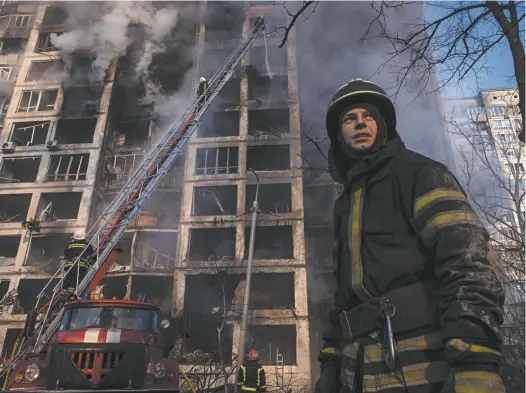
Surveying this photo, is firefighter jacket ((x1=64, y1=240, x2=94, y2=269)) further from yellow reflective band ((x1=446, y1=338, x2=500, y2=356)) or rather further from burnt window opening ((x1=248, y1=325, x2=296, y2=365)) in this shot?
burnt window opening ((x1=248, y1=325, x2=296, y2=365))

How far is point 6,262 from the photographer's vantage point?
80.3 feet

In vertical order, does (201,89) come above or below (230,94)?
below

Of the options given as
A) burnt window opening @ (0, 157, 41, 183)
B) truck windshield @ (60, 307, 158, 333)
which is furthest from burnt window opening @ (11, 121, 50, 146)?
truck windshield @ (60, 307, 158, 333)

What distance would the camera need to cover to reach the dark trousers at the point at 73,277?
1095 centimetres

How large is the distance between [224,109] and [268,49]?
21.1ft

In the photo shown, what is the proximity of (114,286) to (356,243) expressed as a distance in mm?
25330

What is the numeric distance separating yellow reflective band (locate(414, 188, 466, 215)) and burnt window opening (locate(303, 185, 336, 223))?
2589cm

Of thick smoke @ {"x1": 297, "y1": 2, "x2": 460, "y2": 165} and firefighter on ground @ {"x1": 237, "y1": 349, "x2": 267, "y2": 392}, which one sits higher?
thick smoke @ {"x1": 297, "y1": 2, "x2": 460, "y2": 165}

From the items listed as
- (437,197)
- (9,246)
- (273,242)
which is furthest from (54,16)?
(437,197)

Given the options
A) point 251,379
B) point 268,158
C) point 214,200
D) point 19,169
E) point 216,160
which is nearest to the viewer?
point 251,379

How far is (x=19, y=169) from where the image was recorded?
93.7ft

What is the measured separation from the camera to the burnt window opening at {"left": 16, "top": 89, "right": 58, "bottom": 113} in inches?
1169

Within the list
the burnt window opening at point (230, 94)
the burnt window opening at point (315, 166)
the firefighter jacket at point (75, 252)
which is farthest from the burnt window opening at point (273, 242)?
the firefighter jacket at point (75, 252)

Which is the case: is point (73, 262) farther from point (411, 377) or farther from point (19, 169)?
point (19, 169)
